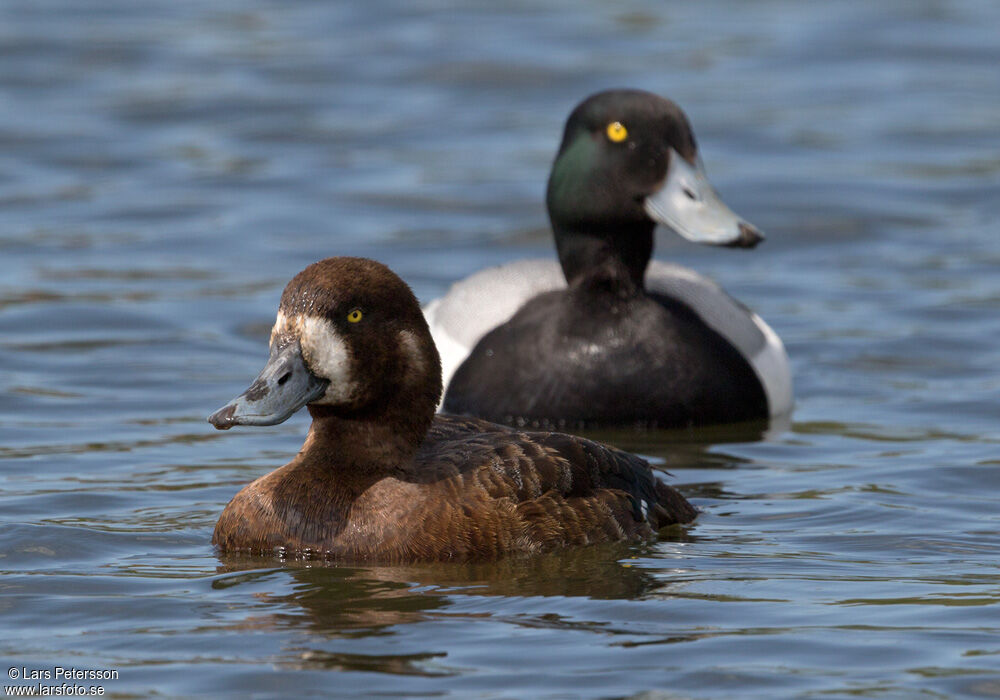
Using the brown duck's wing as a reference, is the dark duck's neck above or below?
above

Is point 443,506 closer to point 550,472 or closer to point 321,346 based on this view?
point 550,472

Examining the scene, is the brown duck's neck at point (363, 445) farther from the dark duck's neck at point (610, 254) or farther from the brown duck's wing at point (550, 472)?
the dark duck's neck at point (610, 254)

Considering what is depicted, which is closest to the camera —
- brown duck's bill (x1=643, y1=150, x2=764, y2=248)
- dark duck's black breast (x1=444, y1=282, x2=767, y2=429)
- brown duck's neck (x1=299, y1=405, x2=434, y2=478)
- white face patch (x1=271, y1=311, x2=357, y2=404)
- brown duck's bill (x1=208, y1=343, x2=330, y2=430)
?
brown duck's bill (x1=208, y1=343, x2=330, y2=430)

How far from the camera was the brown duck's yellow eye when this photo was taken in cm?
880

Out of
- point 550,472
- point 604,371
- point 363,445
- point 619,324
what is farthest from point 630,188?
point 363,445

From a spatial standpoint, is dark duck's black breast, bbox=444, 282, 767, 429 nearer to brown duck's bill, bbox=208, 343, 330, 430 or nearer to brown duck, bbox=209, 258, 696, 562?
brown duck, bbox=209, 258, 696, 562

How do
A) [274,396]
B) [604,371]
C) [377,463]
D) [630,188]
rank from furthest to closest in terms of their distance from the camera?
[630,188] < [604,371] < [377,463] < [274,396]

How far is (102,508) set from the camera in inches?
274

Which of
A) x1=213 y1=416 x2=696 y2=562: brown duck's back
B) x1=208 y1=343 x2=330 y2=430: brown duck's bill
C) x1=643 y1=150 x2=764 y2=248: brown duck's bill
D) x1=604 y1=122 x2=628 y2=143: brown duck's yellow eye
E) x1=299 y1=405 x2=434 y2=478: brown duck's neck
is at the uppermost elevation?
x1=604 y1=122 x2=628 y2=143: brown duck's yellow eye

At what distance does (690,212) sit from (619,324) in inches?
23.3

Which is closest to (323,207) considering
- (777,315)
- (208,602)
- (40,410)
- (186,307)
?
(186,307)

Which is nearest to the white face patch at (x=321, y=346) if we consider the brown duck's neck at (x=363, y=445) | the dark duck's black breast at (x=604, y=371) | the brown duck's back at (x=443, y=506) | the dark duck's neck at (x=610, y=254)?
the brown duck's neck at (x=363, y=445)

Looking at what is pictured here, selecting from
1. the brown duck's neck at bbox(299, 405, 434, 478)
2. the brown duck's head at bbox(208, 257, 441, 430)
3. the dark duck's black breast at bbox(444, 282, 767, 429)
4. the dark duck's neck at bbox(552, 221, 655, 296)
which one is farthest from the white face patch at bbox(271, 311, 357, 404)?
the dark duck's neck at bbox(552, 221, 655, 296)

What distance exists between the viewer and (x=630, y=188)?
879cm
